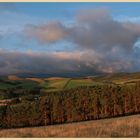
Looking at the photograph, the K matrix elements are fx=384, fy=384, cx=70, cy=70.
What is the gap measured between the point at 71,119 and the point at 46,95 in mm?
6318

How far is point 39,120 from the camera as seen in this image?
2613 inches

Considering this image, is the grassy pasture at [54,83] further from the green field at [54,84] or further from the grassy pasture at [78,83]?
the grassy pasture at [78,83]

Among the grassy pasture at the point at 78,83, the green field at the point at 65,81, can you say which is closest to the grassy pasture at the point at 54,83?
the green field at the point at 65,81

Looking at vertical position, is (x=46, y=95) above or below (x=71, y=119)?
above

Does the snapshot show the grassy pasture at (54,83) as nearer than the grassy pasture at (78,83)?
Yes

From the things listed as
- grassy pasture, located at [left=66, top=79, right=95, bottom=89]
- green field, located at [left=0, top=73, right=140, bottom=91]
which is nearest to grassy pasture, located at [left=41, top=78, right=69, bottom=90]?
green field, located at [left=0, top=73, right=140, bottom=91]

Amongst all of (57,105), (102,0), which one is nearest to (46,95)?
(57,105)

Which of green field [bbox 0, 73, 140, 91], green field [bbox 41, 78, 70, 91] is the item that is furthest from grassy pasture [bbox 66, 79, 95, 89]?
green field [bbox 41, 78, 70, 91]

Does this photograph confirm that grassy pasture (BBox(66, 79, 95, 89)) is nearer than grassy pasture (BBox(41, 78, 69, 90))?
No

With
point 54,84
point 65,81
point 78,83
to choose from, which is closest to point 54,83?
point 54,84

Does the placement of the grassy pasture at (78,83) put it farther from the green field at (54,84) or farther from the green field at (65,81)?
the green field at (54,84)

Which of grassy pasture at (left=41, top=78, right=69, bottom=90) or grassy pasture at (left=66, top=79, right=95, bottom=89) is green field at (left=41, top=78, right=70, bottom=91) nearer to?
grassy pasture at (left=41, top=78, right=69, bottom=90)

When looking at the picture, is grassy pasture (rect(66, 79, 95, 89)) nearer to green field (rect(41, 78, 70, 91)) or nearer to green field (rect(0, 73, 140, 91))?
green field (rect(0, 73, 140, 91))

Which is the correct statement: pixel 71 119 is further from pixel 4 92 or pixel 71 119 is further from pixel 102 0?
pixel 102 0
